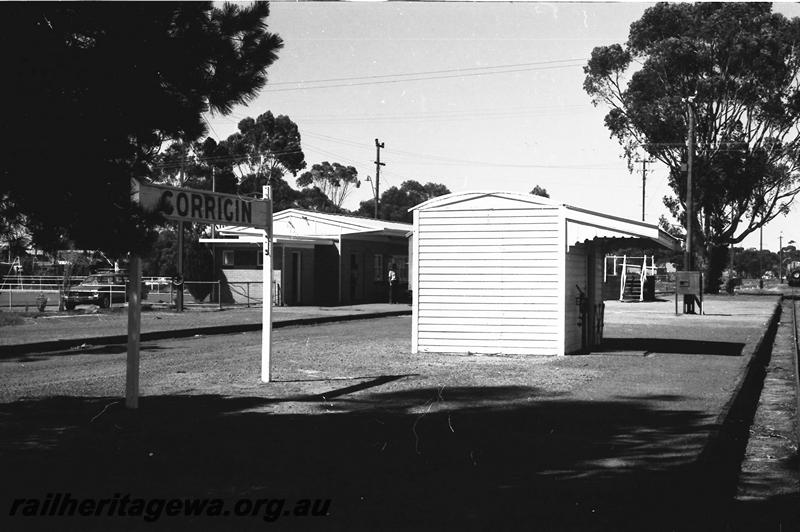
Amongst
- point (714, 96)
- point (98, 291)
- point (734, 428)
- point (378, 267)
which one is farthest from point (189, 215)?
point (714, 96)

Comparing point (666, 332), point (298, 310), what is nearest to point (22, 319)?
point (298, 310)

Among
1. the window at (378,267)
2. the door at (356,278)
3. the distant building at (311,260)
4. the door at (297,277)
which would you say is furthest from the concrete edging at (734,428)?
the window at (378,267)

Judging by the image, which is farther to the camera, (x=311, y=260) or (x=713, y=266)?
(x=713, y=266)

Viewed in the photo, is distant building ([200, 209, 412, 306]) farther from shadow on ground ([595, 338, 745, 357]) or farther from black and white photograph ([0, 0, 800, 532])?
shadow on ground ([595, 338, 745, 357])

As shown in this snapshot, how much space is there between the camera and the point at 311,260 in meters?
35.8

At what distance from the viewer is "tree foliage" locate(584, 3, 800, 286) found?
49.5 m

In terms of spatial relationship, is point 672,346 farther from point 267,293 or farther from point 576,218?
point 267,293

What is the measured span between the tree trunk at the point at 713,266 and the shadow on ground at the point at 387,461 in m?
48.8

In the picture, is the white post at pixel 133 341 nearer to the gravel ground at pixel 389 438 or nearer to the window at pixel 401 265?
the gravel ground at pixel 389 438

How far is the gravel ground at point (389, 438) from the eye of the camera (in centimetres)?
577

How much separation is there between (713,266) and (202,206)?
52.2 m

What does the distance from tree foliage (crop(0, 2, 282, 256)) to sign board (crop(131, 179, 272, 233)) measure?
1.32ft

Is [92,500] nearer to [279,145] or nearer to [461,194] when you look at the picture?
[461,194]

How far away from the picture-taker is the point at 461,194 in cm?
1554
